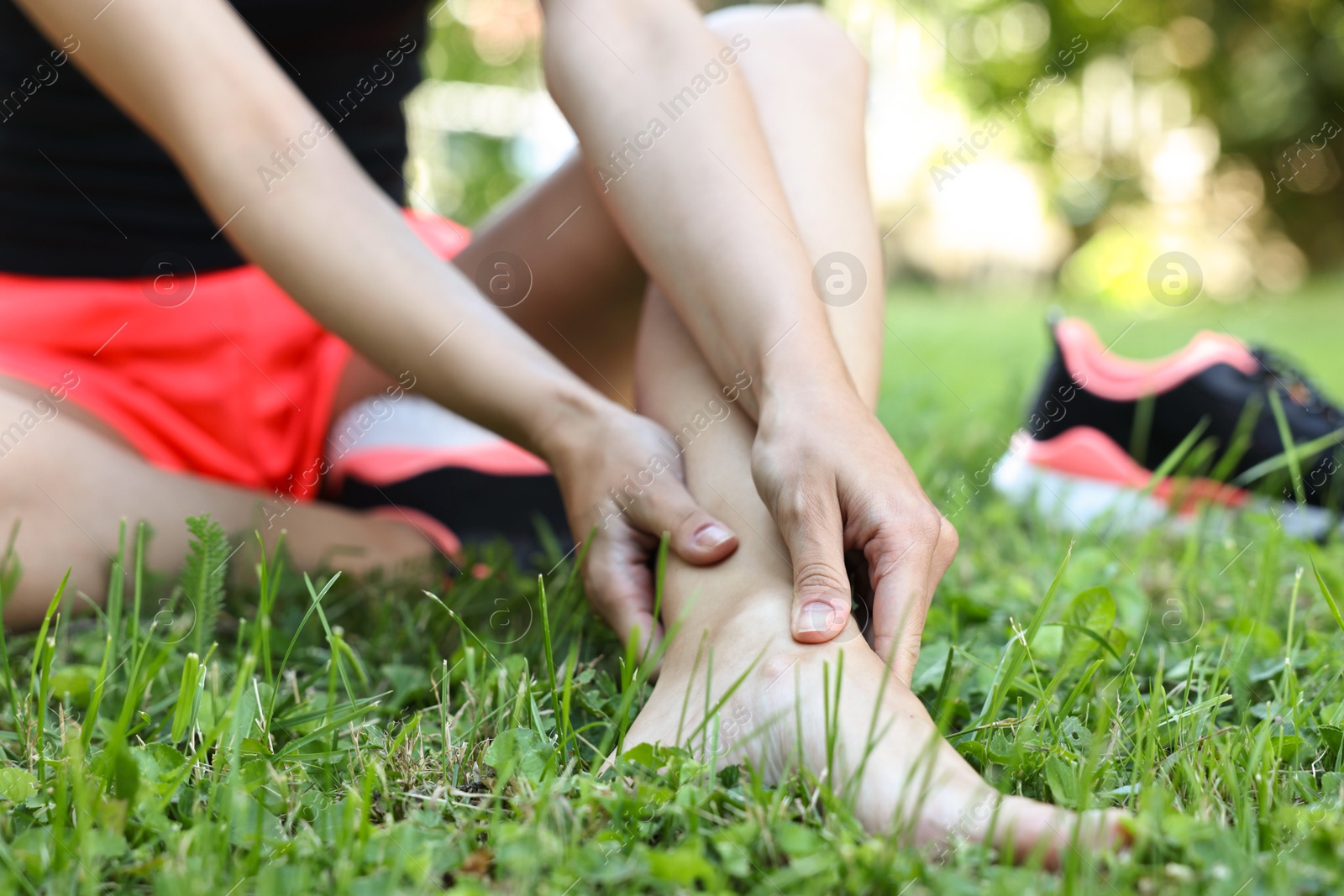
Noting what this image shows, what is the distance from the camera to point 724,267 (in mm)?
965

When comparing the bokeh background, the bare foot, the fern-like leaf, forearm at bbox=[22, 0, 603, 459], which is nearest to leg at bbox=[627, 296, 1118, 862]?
the bare foot

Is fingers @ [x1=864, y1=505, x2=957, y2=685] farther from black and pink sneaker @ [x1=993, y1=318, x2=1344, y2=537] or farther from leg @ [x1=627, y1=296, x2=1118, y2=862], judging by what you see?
black and pink sneaker @ [x1=993, y1=318, x2=1344, y2=537]

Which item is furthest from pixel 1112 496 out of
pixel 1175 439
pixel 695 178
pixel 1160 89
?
pixel 1160 89

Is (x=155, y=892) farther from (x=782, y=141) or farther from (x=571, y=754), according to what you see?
(x=782, y=141)

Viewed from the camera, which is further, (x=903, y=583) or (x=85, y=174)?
(x=85, y=174)

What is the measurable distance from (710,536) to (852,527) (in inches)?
5.3

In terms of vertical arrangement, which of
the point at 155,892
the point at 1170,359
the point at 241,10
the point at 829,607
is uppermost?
the point at 241,10

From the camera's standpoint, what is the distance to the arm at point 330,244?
97 cm

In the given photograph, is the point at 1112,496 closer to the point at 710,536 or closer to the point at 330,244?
the point at 710,536

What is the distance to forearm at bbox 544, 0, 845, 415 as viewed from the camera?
93cm

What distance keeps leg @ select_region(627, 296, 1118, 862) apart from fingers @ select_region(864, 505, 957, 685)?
0.8 inches

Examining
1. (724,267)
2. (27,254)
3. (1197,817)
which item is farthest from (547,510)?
(1197,817)

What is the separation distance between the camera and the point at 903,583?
2.56 feet

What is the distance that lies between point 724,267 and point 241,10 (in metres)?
0.89
